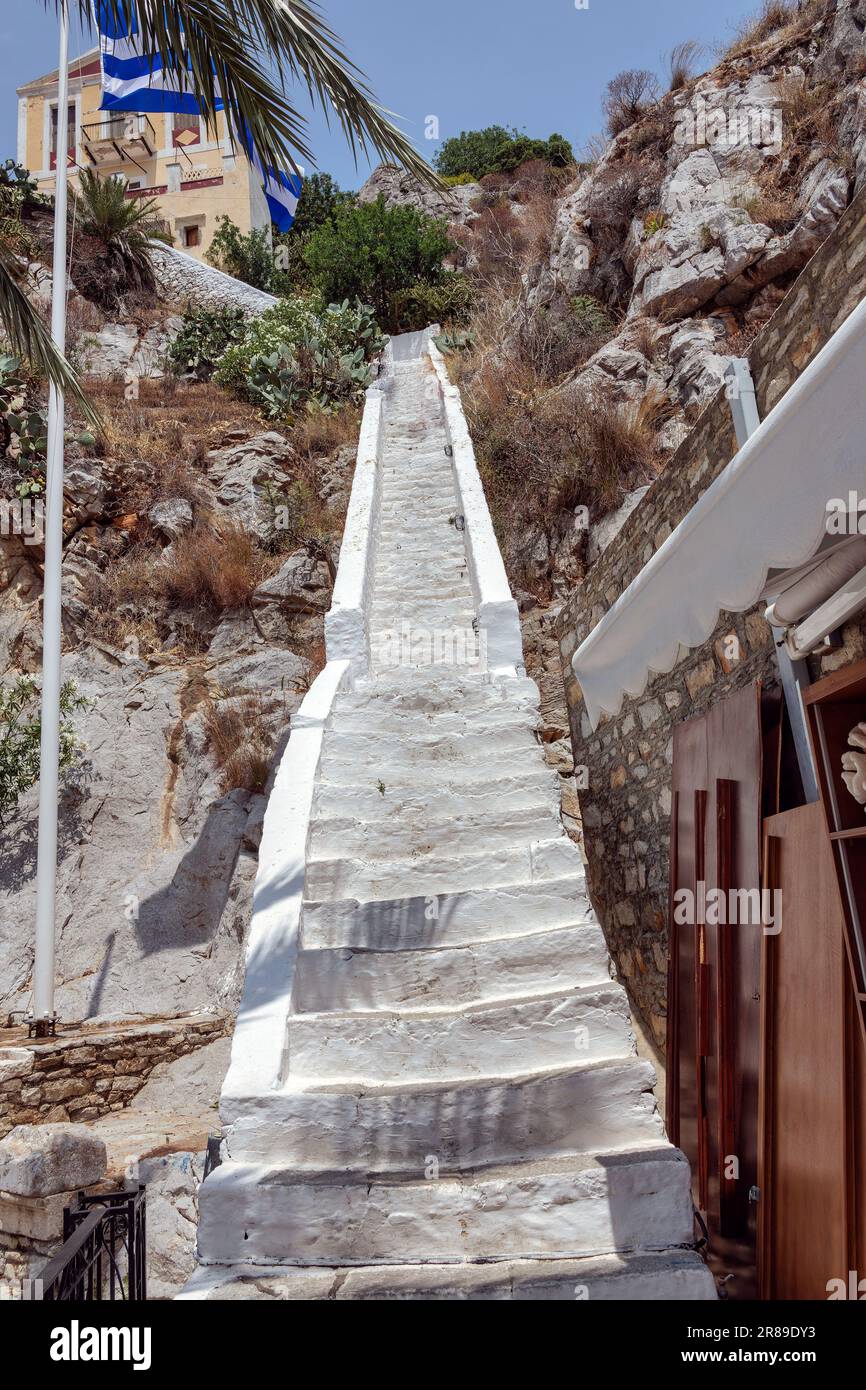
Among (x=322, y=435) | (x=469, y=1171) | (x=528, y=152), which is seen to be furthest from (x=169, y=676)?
(x=528, y=152)

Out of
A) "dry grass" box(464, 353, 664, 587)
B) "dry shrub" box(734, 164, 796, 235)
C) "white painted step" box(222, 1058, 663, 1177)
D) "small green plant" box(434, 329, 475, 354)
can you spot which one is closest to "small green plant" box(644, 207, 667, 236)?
"dry shrub" box(734, 164, 796, 235)

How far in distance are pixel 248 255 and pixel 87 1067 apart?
22.0 m

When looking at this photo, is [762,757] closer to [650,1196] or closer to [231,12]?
[650,1196]

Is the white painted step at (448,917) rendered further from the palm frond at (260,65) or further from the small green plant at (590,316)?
the small green plant at (590,316)

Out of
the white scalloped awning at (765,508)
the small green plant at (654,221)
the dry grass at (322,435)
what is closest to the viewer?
the white scalloped awning at (765,508)

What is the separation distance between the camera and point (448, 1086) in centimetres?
297

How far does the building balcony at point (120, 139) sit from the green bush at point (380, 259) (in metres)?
12.2

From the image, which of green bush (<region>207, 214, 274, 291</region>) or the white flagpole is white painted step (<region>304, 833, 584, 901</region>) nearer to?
the white flagpole

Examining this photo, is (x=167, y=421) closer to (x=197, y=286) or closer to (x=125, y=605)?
(x=125, y=605)

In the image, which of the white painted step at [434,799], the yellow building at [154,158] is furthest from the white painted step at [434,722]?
the yellow building at [154,158]

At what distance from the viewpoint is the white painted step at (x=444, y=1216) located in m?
2.60

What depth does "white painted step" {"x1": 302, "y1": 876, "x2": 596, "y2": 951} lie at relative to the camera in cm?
364
